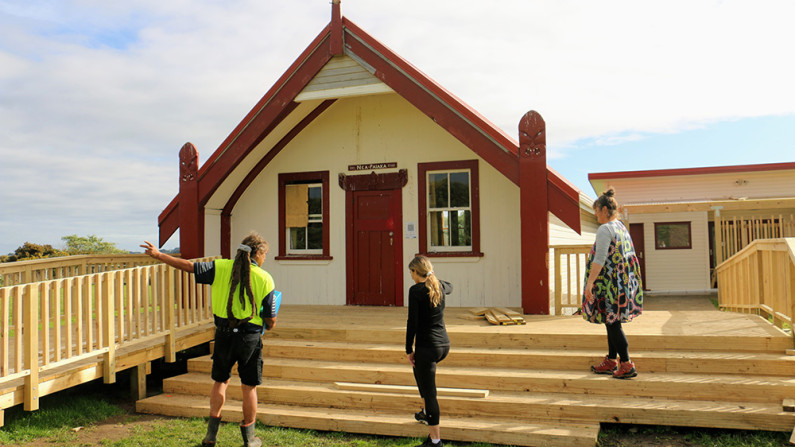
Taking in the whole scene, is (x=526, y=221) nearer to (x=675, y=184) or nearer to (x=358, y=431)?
(x=358, y=431)

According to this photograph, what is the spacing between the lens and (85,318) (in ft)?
20.4

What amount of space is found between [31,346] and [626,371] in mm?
5595

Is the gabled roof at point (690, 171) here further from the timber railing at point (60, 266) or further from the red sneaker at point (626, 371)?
the timber railing at point (60, 266)

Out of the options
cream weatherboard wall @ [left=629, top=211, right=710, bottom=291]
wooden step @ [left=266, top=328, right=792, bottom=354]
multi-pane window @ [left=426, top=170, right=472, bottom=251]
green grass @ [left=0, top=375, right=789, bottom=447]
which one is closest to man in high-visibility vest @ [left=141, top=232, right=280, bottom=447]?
green grass @ [left=0, top=375, right=789, bottom=447]

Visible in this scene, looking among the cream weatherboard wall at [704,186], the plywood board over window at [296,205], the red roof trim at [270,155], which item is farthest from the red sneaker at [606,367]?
the cream weatherboard wall at [704,186]

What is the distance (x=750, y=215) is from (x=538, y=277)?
11.5 metres

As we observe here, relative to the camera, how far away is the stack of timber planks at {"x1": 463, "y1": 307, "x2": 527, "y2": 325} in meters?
7.05

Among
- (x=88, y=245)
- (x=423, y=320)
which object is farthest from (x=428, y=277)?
(x=88, y=245)

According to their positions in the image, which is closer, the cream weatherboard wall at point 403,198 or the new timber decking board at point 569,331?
the new timber decking board at point 569,331

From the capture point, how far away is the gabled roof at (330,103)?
7.82 meters

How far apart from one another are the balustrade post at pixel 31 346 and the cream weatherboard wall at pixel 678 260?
16463 mm

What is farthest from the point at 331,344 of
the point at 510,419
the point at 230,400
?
the point at 510,419

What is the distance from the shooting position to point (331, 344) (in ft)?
22.9

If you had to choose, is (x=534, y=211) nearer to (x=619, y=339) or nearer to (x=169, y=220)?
(x=619, y=339)
